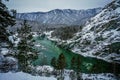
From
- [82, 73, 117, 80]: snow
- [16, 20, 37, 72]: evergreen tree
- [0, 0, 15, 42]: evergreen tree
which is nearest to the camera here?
[0, 0, 15, 42]: evergreen tree

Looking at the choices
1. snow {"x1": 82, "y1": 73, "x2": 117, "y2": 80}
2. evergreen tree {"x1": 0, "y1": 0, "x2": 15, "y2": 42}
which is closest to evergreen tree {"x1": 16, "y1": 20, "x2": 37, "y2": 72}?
evergreen tree {"x1": 0, "y1": 0, "x2": 15, "y2": 42}

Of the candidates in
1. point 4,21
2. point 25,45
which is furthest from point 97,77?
point 4,21

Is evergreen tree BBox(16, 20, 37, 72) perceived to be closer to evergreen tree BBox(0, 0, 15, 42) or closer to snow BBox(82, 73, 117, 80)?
evergreen tree BBox(0, 0, 15, 42)

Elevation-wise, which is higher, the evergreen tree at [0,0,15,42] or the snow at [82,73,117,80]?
the evergreen tree at [0,0,15,42]

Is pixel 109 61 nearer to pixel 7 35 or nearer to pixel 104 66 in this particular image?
pixel 104 66

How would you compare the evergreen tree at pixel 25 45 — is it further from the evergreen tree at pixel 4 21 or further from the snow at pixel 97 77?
the snow at pixel 97 77

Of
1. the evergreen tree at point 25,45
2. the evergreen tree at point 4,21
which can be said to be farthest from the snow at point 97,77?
the evergreen tree at point 4,21

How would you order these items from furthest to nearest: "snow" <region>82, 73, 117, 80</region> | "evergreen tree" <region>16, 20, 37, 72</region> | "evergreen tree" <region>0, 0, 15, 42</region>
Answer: "snow" <region>82, 73, 117, 80</region> → "evergreen tree" <region>16, 20, 37, 72</region> → "evergreen tree" <region>0, 0, 15, 42</region>

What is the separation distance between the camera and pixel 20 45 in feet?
136

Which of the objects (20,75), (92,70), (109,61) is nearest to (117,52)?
(109,61)

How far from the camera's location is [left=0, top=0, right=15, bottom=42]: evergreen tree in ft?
59.6

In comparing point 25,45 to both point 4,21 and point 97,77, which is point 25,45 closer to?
point 4,21

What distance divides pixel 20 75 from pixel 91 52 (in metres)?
166

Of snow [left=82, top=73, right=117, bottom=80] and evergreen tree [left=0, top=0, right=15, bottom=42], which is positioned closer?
evergreen tree [left=0, top=0, right=15, bottom=42]
